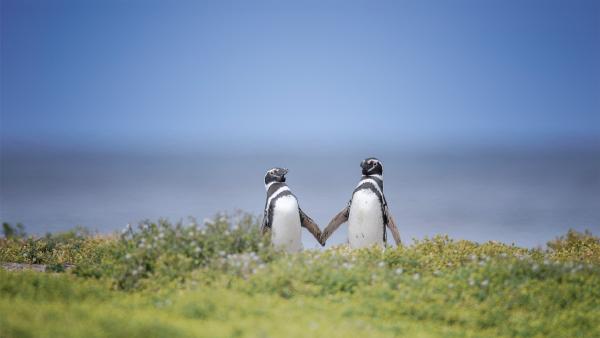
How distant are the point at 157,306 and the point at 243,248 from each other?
2.37 m

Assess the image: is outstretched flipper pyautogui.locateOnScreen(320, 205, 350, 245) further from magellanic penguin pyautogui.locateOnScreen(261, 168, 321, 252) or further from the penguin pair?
magellanic penguin pyautogui.locateOnScreen(261, 168, 321, 252)

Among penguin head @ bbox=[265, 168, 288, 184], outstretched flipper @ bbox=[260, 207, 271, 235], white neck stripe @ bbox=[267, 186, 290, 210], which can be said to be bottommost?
outstretched flipper @ bbox=[260, 207, 271, 235]

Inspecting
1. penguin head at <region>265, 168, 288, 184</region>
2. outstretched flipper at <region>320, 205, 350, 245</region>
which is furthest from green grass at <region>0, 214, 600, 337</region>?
penguin head at <region>265, 168, 288, 184</region>

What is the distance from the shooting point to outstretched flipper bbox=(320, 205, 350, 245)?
12516 millimetres

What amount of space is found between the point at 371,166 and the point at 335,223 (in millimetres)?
1262

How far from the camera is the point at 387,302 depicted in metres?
8.32

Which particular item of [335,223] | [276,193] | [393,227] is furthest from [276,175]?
[393,227]

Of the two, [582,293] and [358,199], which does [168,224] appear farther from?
[582,293]

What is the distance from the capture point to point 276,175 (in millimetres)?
12039

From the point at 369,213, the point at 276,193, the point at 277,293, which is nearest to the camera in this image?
the point at 277,293

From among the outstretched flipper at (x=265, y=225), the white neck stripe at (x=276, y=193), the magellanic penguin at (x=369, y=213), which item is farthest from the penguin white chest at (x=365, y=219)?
the outstretched flipper at (x=265, y=225)

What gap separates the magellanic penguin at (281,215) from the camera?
1155 centimetres

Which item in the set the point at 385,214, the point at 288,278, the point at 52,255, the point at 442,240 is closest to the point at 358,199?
the point at 385,214

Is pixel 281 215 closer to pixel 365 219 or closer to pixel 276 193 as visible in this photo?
pixel 276 193
